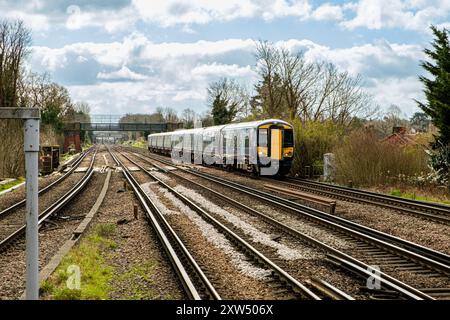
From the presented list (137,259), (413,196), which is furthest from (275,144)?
(137,259)

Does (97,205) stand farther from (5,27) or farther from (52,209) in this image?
(5,27)

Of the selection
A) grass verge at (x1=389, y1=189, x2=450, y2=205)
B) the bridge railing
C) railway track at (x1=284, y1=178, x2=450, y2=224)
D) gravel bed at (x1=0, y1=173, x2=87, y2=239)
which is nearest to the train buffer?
railway track at (x1=284, y1=178, x2=450, y2=224)

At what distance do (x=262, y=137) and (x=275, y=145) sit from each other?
0.77 m

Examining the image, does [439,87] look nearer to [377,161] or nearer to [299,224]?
[377,161]

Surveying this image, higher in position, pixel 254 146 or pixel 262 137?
pixel 262 137

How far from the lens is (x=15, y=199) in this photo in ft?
63.8

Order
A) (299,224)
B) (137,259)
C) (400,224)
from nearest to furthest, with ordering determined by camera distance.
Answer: (137,259)
(299,224)
(400,224)

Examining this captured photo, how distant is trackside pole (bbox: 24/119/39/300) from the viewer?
497 centimetres

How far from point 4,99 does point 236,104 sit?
41.7m

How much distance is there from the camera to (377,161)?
23156mm

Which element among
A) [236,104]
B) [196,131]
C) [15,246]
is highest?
[236,104]

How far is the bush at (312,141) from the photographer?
28531mm
